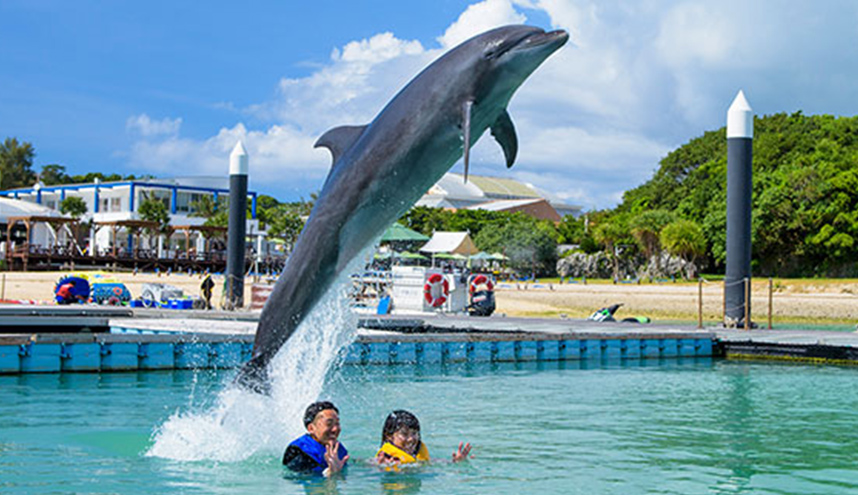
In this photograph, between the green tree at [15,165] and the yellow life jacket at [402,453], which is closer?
the yellow life jacket at [402,453]

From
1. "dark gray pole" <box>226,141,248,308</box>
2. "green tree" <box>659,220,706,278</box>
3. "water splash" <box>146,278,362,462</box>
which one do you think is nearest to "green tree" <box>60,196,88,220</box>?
"green tree" <box>659,220,706,278</box>

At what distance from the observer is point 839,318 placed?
127ft

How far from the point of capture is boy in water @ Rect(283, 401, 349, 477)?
A: 7.28m

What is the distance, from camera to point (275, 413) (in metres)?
8.64

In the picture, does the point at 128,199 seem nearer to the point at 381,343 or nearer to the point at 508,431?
the point at 381,343

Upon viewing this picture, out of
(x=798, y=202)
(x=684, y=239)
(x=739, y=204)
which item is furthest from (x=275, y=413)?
(x=684, y=239)

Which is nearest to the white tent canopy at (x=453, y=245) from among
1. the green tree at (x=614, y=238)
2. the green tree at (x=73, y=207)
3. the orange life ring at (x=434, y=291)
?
A: the green tree at (x=614, y=238)

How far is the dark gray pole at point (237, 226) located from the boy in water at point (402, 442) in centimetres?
1993

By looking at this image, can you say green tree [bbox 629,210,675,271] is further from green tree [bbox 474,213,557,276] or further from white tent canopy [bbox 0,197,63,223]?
white tent canopy [bbox 0,197,63,223]

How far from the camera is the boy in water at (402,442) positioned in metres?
7.45

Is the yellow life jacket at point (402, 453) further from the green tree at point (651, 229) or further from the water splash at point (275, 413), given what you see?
the green tree at point (651, 229)

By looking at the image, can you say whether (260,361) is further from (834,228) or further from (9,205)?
(9,205)

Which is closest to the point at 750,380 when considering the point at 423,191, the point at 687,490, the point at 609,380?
the point at 609,380

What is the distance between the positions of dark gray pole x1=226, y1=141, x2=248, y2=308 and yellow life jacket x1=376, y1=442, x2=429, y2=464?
19.9 metres
